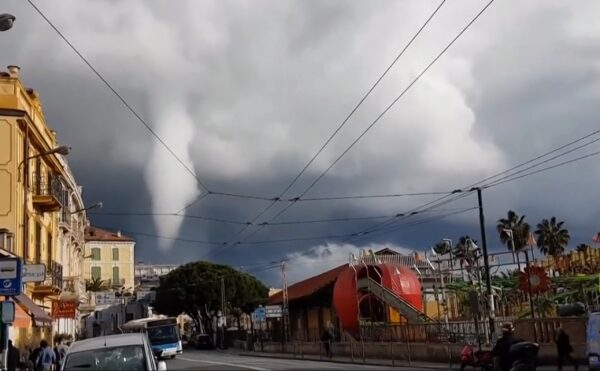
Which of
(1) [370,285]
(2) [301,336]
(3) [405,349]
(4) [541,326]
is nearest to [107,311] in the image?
(2) [301,336]

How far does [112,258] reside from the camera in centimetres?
11719

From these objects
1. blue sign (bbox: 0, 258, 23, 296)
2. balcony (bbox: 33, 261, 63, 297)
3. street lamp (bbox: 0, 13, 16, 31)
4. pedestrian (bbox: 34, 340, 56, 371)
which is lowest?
pedestrian (bbox: 34, 340, 56, 371)

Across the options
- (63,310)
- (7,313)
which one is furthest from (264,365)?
(7,313)

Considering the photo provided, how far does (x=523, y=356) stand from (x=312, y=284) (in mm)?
50202

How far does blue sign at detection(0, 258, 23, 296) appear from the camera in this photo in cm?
1925

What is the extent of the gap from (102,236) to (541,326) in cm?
9590

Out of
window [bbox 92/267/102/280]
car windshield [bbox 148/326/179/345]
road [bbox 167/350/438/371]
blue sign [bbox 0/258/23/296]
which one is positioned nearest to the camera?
blue sign [bbox 0/258/23/296]

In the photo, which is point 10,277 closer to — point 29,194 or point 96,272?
point 29,194

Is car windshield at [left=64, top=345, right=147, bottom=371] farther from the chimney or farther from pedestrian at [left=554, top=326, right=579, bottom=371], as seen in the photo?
the chimney

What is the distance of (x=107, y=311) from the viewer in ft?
327

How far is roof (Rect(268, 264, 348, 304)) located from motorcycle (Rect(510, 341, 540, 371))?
129 ft

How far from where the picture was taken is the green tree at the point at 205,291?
9219 centimetres

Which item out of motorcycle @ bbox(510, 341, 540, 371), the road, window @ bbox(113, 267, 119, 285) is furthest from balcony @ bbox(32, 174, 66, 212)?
window @ bbox(113, 267, 119, 285)

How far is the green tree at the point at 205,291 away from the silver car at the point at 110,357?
7855 cm
